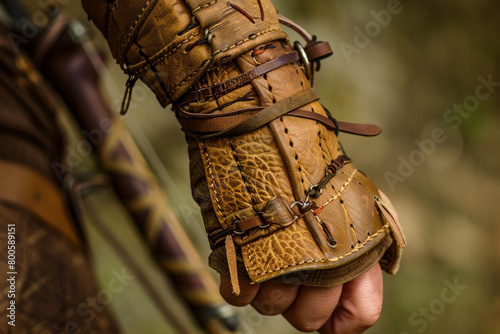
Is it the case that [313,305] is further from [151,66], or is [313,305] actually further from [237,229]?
[151,66]

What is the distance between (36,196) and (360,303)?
58cm

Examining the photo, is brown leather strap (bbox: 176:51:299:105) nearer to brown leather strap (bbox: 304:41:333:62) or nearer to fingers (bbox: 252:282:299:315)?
brown leather strap (bbox: 304:41:333:62)

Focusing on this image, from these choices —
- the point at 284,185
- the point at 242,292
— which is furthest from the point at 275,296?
the point at 284,185

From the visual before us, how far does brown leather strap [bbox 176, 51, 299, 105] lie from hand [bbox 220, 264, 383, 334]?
24 cm

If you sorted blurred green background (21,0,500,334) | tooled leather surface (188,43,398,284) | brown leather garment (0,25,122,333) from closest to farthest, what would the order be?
tooled leather surface (188,43,398,284), brown leather garment (0,25,122,333), blurred green background (21,0,500,334)

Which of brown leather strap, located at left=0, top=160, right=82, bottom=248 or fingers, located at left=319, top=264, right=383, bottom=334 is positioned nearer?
fingers, located at left=319, top=264, right=383, bottom=334

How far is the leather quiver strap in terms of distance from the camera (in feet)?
1.82

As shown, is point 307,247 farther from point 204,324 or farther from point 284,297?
point 204,324

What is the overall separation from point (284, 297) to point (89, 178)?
73cm

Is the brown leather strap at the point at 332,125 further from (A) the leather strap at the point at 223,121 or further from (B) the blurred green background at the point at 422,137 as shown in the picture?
(B) the blurred green background at the point at 422,137

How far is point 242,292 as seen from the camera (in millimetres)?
602

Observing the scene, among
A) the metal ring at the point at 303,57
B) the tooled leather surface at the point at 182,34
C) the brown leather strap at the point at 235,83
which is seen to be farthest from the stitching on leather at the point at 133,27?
the metal ring at the point at 303,57

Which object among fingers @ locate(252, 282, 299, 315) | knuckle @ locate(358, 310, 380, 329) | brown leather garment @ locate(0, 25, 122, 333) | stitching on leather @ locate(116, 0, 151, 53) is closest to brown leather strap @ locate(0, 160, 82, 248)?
brown leather garment @ locate(0, 25, 122, 333)

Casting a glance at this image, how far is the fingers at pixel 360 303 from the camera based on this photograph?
0.61 meters
